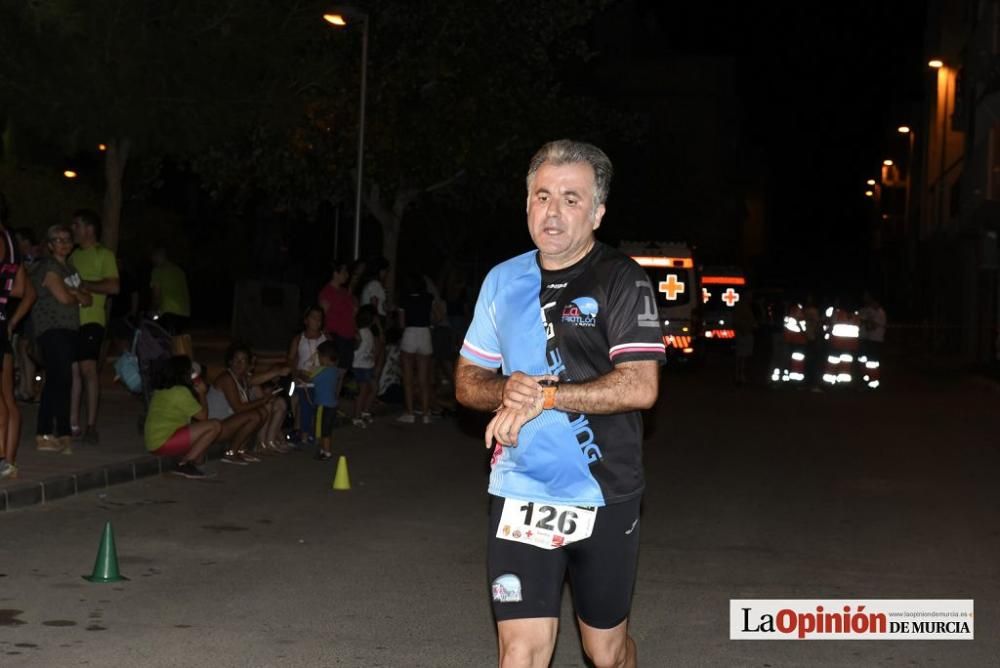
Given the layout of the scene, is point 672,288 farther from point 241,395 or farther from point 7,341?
point 7,341

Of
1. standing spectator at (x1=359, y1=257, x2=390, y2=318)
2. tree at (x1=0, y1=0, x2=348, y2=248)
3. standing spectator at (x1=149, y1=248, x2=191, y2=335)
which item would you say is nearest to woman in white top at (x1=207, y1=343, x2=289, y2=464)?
standing spectator at (x1=149, y1=248, x2=191, y2=335)

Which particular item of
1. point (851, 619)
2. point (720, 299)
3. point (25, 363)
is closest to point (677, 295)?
point (720, 299)

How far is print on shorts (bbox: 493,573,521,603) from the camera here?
4.66 meters

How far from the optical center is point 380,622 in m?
7.77

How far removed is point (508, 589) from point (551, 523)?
25 cm

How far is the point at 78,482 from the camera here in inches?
469

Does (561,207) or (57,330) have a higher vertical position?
(561,207)

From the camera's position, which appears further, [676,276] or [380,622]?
[676,276]

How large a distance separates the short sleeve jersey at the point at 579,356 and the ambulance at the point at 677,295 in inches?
1102

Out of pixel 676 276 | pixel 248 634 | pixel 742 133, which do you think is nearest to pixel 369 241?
pixel 676 276

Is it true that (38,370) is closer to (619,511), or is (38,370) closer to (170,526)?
(170,526)

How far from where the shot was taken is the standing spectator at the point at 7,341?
36.8 feet

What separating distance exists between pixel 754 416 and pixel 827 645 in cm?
1456

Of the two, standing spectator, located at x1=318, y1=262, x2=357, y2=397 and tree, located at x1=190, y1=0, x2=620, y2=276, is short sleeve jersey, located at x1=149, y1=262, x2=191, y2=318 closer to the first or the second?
standing spectator, located at x1=318, y1=262, x2=357, y2=397
